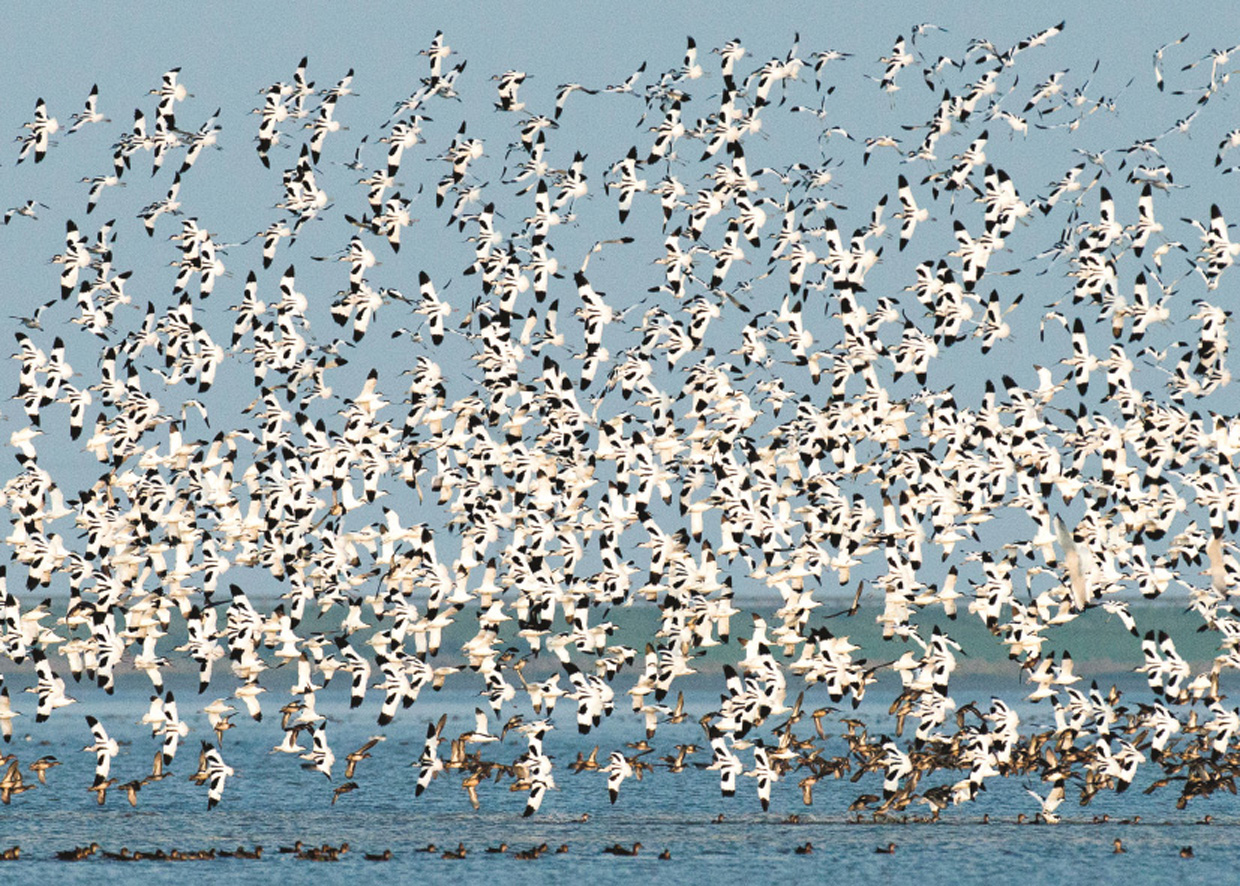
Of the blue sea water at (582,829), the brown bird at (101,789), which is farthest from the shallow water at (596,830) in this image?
the brown bird at (101,789)

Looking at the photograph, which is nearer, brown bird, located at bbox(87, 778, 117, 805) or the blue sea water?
→ the blue sea water

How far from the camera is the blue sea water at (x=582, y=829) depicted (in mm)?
49281

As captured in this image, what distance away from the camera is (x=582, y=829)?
56.7 metres

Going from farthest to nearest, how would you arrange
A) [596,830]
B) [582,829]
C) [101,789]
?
[101,789] < [582,829] < [596,830]

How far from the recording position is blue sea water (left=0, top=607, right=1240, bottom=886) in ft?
162

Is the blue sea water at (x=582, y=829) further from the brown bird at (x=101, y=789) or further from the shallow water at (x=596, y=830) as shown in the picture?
the brown bird at (x=101, y=789)

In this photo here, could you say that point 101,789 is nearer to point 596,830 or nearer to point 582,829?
point 582,829

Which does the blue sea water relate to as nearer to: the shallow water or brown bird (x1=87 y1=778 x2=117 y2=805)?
the shallow water

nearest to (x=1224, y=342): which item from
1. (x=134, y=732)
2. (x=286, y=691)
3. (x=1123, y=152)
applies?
(x=1123, y=152)

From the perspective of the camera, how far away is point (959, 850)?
2071 inches

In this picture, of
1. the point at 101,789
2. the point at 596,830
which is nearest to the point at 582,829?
the point at 596,830

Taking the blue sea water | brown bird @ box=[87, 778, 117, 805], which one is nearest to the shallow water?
the blue sea water

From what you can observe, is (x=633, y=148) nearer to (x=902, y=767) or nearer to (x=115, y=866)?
(x=902, y=767)

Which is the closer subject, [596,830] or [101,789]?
[596,830]
